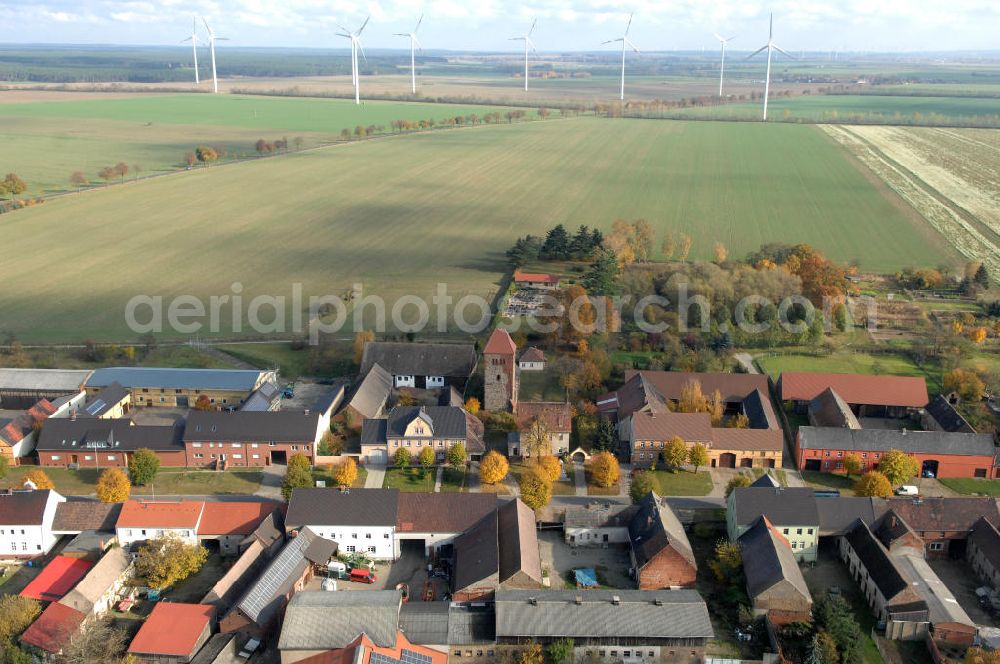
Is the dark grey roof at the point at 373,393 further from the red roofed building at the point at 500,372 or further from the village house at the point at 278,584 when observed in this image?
the village house at the point at 278,584

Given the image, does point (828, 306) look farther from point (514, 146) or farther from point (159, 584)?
point (514, 146)

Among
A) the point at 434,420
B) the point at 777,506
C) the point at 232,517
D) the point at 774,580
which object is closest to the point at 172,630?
the point at 232,517

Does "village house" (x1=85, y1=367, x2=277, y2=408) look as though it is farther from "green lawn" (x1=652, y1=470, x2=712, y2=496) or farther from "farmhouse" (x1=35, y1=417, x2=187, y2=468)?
"green lawn" (x1=652, y1=470, x2=712, y2=496)

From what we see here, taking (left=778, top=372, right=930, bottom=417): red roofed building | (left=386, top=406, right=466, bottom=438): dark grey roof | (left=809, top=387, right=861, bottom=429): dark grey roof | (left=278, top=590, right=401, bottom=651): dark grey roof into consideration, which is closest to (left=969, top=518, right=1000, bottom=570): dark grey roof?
(left=809, top=387, right=861, bottom=429): dark grey roof

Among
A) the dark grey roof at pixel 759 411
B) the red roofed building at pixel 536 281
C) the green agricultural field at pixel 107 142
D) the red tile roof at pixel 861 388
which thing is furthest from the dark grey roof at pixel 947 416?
the green agricultural field at pixel 107 142

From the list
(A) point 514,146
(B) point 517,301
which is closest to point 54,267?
(B) point 517,301

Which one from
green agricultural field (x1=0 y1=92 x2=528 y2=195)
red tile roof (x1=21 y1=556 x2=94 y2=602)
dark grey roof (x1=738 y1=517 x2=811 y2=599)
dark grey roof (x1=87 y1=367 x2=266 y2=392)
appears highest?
green agricultural field (x1=0 y1=92 x2=528 y2=195)

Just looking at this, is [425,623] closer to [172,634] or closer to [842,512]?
[172,634]
